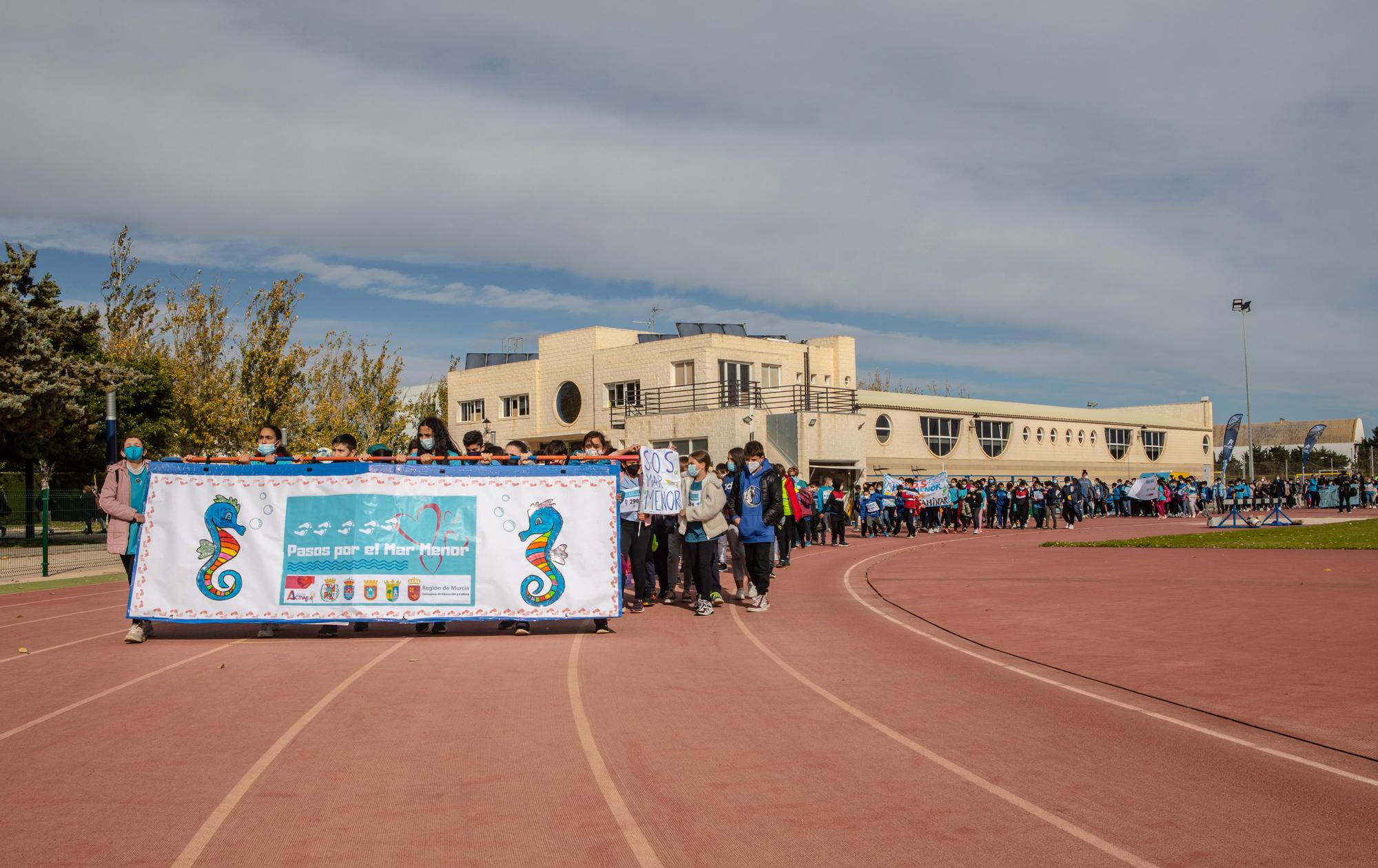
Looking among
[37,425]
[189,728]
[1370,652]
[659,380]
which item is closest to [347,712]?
[189,728]

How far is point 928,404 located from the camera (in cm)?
5266

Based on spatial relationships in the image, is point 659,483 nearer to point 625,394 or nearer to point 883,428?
point 883,428

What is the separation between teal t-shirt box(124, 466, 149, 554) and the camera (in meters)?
11.8

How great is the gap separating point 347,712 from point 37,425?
93.5 ft

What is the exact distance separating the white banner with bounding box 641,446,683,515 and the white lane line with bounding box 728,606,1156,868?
4879 mm

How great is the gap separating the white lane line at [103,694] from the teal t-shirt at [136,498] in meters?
Answer: 1.70

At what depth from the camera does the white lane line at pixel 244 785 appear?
4.88 metres

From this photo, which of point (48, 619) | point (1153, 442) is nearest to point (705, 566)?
point (48, 619)

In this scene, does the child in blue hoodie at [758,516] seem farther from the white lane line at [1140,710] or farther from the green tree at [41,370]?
the green tree at [41,370]

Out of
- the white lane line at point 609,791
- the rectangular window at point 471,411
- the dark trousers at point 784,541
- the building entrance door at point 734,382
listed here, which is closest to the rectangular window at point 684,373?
the building entrance door at point 734,382

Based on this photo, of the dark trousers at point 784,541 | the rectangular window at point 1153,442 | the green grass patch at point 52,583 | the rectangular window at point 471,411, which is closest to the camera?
the green grass patch at point 52,583

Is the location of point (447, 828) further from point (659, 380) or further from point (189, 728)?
point (659, 380)

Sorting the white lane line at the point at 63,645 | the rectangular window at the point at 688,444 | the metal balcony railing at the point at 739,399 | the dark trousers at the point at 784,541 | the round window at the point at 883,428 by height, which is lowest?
the white lane line at the point at 63,645

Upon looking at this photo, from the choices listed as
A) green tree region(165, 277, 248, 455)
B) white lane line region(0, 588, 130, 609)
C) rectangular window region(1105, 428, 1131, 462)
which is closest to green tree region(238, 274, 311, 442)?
green tree region(165, 277, 248, 455)
